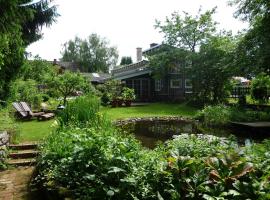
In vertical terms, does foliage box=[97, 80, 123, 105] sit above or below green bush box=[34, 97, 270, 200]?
above

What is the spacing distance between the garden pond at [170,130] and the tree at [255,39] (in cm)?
324

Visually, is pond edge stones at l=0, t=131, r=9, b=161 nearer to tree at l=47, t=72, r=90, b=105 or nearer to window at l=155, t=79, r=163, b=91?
tree at l=47, t=72, r=90, b=105

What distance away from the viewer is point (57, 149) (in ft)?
17.7

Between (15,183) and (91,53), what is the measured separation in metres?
58.9

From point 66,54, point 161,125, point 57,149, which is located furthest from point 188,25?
point 66,54

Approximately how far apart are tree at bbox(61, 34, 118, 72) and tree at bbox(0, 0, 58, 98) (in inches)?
1833

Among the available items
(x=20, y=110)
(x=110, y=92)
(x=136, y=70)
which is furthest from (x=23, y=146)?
(x=136, y=70)

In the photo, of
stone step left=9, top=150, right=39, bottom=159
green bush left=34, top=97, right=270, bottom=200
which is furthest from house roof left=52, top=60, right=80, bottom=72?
green bush left=34, top=97, right=270, bottom=200

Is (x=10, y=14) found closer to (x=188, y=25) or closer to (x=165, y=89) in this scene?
(x=188, y=25)

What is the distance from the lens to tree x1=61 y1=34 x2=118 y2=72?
62.9 metres

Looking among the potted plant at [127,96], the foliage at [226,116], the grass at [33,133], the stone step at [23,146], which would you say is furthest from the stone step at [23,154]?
the potted plant at [127,96]

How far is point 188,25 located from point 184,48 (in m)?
1.86

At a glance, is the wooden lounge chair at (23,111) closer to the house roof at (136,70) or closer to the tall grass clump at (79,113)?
the tall grass clump at (79,113)

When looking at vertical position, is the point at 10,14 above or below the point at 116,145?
above
